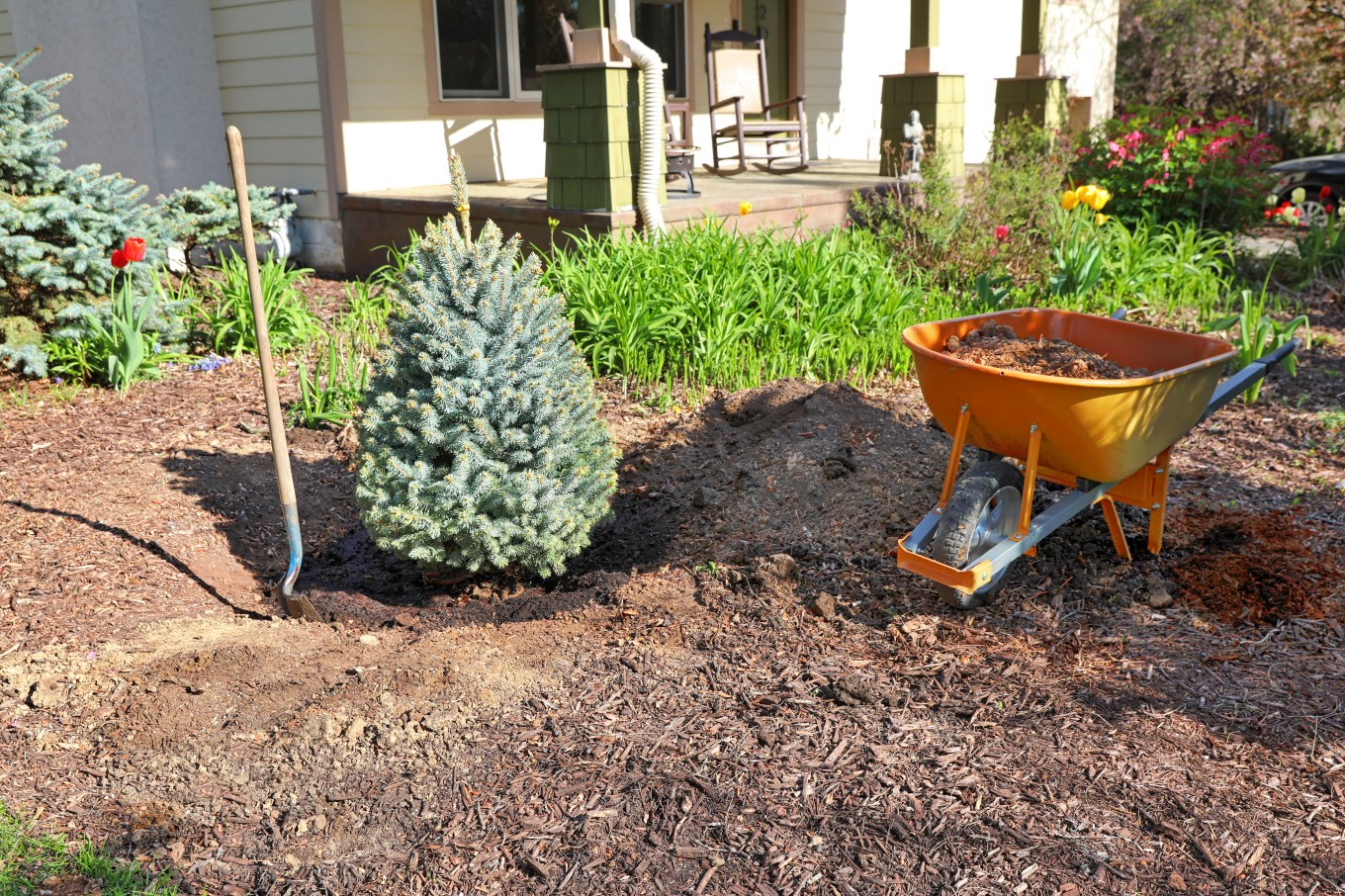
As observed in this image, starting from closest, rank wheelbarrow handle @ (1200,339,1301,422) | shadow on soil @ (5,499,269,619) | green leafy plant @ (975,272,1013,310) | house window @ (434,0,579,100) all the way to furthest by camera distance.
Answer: shadow on soil @ (5,499,269,619), wheelbarrow handle @ (1200,339,1301,422), green leafy plant @ (975,272,1013,310), house window @ (434,0,579,100)

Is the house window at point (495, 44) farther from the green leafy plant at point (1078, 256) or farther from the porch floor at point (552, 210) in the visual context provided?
the green leafy plant at point (1078, 256)

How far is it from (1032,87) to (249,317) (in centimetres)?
855

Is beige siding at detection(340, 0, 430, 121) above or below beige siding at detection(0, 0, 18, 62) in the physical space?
below

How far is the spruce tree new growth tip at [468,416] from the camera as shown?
127 inches

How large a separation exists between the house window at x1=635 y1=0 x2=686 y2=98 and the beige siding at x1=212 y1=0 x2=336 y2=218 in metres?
3.49

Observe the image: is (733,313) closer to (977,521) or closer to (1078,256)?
(1078,256)

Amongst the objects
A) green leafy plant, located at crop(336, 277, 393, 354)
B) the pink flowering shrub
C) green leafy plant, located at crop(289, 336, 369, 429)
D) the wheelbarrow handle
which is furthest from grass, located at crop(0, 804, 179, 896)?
the pink flowering shrub

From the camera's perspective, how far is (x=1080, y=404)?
2883 mm

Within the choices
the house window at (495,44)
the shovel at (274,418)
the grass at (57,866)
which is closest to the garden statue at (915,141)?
the house window at (495,44)

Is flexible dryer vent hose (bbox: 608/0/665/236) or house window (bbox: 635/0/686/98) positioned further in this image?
house window (bbox: 635/0/686/98)

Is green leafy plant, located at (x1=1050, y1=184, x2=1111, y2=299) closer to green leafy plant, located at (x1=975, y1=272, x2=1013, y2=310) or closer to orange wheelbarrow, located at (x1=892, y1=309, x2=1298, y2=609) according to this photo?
green leafy plant, located at (x1=975, y1=272, x2=1013, y2=310)

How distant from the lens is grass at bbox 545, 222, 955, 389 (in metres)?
5.34

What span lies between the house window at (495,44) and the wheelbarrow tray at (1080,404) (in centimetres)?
640

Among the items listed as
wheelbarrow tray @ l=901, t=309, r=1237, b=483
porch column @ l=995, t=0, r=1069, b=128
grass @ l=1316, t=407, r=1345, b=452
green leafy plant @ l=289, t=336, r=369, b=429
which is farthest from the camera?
porch column @ l=995, t=0, r=1069, b=128
